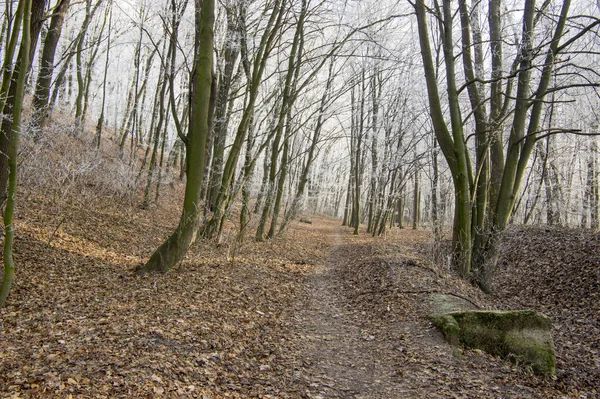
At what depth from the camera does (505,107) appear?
895 cm

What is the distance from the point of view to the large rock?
4.93 m

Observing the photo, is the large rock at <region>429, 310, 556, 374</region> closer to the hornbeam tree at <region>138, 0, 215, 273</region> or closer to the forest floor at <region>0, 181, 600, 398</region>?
the forest floor at <region>0, 181, 600, 398</region>

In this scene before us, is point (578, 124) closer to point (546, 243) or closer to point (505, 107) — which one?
point (546, 243)

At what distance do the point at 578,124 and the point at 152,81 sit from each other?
2793 cm

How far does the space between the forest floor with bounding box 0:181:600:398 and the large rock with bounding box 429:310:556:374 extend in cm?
21

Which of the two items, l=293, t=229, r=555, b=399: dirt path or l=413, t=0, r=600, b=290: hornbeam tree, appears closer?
l=293, t=229, r=555, b=399: dirt path

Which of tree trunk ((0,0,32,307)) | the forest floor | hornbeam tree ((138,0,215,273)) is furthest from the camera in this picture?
hornbeam tree ((138,0,215,273))

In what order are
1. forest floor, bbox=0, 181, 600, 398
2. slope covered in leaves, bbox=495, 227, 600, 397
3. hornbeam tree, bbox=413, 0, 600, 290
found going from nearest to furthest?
1. forest floor, bbox=0, 181, 600, 398
2. slope covered in leaves, bbox=495, 227, 600, 397
3. hornbeam tree, bbox=413, 0, 600, 290

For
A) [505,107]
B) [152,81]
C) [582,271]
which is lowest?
[582,271]

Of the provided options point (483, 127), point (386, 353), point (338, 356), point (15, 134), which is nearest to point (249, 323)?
point (338, 356)

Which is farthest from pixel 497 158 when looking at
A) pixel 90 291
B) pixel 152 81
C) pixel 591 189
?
pixel 152 81

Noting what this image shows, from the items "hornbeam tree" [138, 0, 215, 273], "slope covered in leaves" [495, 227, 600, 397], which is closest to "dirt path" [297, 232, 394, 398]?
"slope covered in leaves" [495, 227, 600, 397]

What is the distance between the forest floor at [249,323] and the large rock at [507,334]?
0.21 meters

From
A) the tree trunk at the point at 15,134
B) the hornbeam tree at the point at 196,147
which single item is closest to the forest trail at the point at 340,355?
the hornbeam tree at the point at 196,147
